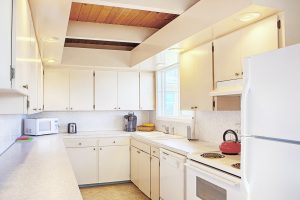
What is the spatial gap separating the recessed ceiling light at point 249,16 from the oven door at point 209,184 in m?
1.26

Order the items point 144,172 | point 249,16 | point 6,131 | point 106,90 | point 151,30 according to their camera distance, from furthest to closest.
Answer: point 106,90 < point 144,172 < point 151,30 < point 6,131 < point 249,16

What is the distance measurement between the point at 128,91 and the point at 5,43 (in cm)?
388

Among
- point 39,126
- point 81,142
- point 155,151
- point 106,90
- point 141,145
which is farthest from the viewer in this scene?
point 106,90

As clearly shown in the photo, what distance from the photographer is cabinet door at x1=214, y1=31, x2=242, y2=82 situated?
2.41 metres

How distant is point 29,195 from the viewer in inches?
54.4

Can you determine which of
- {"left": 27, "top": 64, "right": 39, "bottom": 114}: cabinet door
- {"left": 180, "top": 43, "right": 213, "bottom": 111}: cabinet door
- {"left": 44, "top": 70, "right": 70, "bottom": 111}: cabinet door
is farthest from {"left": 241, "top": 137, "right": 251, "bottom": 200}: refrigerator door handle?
{"left": 44, "top": 70, "right": 70, "bottom": 111}: cabinet door

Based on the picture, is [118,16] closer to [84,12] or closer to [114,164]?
[84,12]

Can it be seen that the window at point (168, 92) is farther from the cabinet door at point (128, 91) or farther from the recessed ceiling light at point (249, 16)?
the recessed ceiling light at point (249, 16)

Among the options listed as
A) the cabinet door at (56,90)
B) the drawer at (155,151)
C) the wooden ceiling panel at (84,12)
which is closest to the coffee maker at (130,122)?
the cabinet door at (56,90)

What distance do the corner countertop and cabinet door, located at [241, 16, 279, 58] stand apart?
1.75 m

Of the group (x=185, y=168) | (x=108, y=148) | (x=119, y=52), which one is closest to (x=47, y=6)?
(x=185, y=168)

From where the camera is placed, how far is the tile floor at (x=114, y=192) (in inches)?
157

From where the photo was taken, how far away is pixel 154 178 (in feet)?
11.7

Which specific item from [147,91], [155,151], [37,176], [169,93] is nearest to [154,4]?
[37,176]
